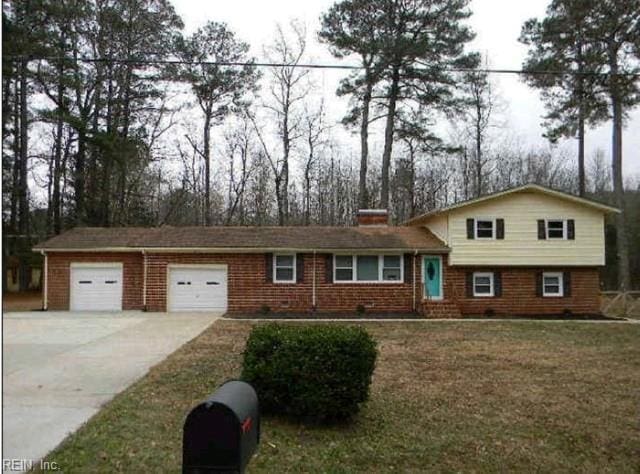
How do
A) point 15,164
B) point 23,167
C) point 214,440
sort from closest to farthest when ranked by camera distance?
point 214,440, point 15,164, point 23,167

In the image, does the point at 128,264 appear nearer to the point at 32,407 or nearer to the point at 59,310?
the point at 59,310

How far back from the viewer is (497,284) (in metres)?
19.6

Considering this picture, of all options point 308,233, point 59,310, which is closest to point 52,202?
point 59,310

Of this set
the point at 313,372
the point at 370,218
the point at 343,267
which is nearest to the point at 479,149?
the point at 370,218

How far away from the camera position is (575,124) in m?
25.8

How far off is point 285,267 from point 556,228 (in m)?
9.99

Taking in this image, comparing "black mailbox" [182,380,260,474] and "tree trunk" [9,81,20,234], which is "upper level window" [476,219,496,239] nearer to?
"black mailbox" [182,380,260,474]

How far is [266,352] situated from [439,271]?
1443cm

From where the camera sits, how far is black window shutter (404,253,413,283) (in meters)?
19.6

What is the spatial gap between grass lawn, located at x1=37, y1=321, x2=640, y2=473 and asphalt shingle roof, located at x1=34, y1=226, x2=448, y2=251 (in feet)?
29.0

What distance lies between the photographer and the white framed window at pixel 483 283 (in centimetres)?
1964

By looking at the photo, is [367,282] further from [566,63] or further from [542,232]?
[566,63]

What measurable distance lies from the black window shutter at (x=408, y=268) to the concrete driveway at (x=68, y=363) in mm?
6922

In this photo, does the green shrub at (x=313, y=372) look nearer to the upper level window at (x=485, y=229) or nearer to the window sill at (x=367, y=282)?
the window sill at (x=367, y=282)
